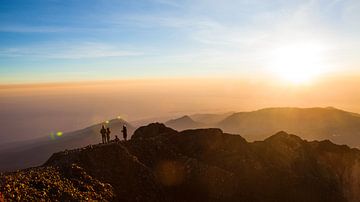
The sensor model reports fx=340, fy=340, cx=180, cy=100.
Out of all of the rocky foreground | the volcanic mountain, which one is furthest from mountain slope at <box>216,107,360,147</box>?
the rocky foreground

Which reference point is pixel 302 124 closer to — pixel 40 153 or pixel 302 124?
pixel 302 124

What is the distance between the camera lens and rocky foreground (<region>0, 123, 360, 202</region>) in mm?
24172

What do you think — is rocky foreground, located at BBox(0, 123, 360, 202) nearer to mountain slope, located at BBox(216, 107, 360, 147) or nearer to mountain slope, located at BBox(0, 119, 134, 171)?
mountain slope, located at BBox(216, 107, 360, 147)

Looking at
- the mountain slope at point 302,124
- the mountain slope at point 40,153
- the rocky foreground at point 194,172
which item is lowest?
the mountain slope at point 40,153

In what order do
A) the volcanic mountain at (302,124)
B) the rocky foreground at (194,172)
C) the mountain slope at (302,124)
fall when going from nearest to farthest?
the rocky foreground at (194,172)
the volcanic mountain at (302,124)
the mountain slope at (302,124)

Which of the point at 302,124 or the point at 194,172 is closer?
the point at 194,172

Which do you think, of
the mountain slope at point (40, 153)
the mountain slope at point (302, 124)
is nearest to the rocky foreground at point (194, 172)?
the mountain slope at point (302, 124)

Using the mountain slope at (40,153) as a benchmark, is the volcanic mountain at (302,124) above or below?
above

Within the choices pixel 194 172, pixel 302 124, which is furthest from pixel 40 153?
pixel 194 172

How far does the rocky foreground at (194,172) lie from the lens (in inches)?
952

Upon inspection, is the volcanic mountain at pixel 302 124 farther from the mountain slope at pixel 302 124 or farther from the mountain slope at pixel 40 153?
the mountain slope at pixel 40 153

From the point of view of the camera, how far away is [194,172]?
106 ft

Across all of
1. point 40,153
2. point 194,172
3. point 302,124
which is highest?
point 194,172

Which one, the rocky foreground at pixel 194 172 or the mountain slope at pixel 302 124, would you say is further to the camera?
the mountain slope at pixel 302 124
